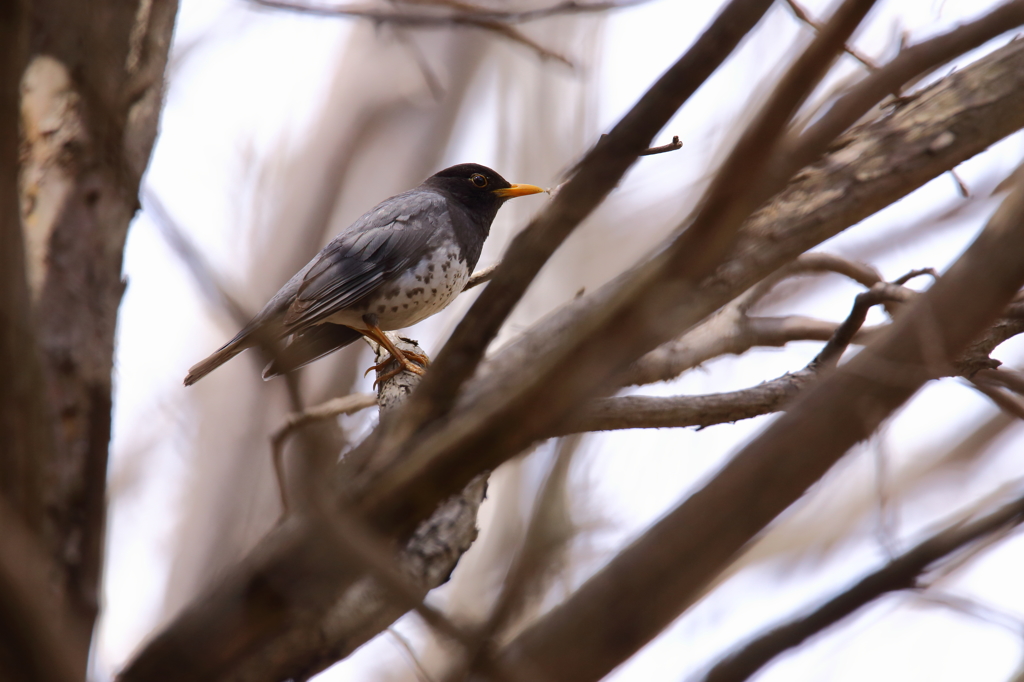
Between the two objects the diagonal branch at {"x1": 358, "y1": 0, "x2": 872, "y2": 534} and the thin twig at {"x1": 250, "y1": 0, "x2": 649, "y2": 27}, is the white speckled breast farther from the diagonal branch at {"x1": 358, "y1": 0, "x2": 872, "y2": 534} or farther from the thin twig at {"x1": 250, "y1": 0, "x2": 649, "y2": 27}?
the diagonal branch at {"x1": 358, "y1": 0, "x2": 872, "y2": 534}

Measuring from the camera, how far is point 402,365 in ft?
18.1

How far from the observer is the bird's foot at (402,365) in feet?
17.9

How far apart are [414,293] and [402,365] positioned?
641 millimetres

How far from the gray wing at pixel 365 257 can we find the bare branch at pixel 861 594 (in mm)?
4431

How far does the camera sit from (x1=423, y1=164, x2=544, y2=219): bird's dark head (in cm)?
686

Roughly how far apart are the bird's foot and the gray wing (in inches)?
19.9

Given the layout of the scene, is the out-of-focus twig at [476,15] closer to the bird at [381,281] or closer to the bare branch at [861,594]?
the bird at [381,281]

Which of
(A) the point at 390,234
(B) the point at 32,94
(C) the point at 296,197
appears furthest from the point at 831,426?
(C) the point at 296,197

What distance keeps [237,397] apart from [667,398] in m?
8.17

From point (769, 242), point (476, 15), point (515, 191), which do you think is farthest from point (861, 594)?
point (515, 191)

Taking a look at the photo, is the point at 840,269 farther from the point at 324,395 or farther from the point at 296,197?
the point at 296,197

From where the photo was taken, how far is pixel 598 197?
162 cm

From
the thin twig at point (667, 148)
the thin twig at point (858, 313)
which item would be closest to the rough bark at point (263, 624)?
the thin twig at point (667, 148)

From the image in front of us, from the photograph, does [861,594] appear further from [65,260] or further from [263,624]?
[65,260]
